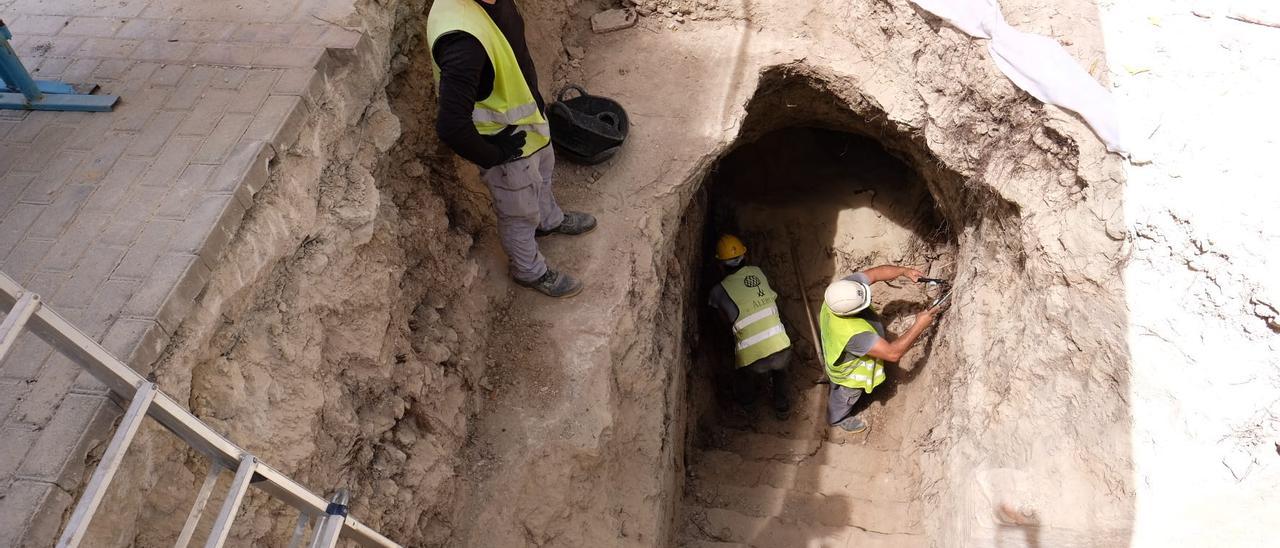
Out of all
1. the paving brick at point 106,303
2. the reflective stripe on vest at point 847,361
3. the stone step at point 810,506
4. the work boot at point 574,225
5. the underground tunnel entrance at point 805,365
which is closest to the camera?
the paving brick at point 106,303

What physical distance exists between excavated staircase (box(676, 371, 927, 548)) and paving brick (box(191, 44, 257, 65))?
13.3ft

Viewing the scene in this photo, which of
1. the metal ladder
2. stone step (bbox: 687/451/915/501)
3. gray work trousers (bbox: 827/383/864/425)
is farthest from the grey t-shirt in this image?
the metal ladder

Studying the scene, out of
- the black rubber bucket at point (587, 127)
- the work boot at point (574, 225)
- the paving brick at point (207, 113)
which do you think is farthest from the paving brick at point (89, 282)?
the black rubber bucket at point (587, 127)

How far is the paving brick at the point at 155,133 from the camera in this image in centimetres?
323

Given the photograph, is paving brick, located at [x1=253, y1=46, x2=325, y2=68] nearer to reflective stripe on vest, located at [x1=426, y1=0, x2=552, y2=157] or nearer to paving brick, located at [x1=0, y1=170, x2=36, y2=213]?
reflective stripe on vest, located at [x1=426, y1=0, x2=552, y2=157]

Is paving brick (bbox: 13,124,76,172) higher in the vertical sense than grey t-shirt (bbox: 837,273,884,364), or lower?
higher

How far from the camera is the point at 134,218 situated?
9.61 ft

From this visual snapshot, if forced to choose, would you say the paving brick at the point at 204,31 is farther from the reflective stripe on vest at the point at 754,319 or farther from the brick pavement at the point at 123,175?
the reflective stripe on vest at the point at 754,319

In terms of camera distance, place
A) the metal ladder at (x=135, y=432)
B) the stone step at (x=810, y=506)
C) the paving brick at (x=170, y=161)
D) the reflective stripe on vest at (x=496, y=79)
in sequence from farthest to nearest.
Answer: the stone step at (x=810, y=506), the reflective stripe on vest at (x=496, y=79), the paving brick at (x=170, y=161), the metal ladder at (x=135, y=432)

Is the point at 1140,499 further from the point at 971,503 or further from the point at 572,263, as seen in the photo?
the point at 572,263

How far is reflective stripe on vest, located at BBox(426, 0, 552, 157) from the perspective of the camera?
3193mm

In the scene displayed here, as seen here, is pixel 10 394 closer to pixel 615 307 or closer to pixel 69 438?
pixel 69 438

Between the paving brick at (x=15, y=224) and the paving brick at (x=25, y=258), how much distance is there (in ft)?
0.06

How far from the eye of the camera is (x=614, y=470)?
4453mm
